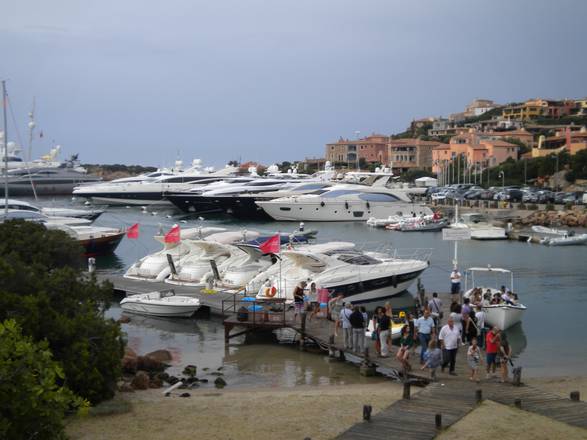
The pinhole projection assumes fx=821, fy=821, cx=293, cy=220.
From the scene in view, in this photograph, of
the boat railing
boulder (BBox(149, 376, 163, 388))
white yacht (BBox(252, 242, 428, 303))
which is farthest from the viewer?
white yacht (BBox(252, 242, 428, 303))

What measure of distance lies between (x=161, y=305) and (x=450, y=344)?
13348 mm

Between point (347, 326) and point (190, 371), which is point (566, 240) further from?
point (190, 371)

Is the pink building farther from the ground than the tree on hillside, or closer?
farther from the ground

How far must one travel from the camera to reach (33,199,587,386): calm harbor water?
20.7 meters

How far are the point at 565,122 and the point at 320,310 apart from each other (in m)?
128

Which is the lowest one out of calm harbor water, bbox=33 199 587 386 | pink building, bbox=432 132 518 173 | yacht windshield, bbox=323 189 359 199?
calm harbor water, bbox=33 199 587 386

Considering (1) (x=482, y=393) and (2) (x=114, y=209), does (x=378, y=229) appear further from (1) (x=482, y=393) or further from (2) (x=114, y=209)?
(1) (x=482, y=393)

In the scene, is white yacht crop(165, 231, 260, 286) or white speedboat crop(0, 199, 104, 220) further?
white speedboat crop(0, 199, 104, 220)

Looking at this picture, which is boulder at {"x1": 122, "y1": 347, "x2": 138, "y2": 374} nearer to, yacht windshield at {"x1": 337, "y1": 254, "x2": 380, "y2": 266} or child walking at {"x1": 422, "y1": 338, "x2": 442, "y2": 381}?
child walking at {"x1": 422, "y1": 338, "x2": 442, "y2": 381}

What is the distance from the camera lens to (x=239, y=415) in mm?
15492

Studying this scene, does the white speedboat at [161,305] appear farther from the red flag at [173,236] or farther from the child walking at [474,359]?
the child walking at [474,359]

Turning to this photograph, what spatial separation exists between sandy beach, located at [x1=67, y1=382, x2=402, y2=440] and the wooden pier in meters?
0.69

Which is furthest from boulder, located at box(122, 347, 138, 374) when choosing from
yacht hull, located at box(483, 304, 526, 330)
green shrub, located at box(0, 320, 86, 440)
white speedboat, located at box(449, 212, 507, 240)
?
white speedboat, located at box(449, 212, 507, 240)

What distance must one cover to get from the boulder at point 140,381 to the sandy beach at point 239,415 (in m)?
0.33
